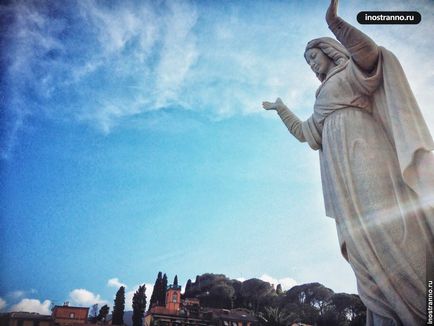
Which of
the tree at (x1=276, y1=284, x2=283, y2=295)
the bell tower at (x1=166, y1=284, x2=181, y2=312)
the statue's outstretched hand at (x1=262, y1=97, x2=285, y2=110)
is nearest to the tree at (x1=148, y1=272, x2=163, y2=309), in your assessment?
the bell tower at (x1=166, y1=284, x2=181, y2=312)

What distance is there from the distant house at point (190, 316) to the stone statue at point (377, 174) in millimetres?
36230

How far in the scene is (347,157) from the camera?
314cm

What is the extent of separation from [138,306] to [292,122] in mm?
38091

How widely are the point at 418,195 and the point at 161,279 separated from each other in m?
45.0

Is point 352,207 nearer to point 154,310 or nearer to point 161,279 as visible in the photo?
point 154,310

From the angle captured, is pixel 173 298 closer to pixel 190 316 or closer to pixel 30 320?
pixel 190 316

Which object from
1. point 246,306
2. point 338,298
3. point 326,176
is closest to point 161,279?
point 246,306

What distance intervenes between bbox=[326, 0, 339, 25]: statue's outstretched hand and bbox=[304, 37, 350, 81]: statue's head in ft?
2.72

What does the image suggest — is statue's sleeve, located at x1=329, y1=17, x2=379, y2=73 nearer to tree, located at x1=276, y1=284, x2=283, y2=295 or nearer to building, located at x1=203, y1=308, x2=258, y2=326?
building, located at x1=203, y1=308, x2=258, y2=326

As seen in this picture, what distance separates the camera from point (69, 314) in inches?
1368

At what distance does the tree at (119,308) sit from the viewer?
1346 inches

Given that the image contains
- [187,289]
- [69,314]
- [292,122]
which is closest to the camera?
[292,122]

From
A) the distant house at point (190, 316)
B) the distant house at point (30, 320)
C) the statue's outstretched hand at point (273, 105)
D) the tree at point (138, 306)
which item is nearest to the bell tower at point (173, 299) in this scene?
the distant house at point (190, 316)

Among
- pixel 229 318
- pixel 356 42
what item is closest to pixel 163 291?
pixel 229 318
